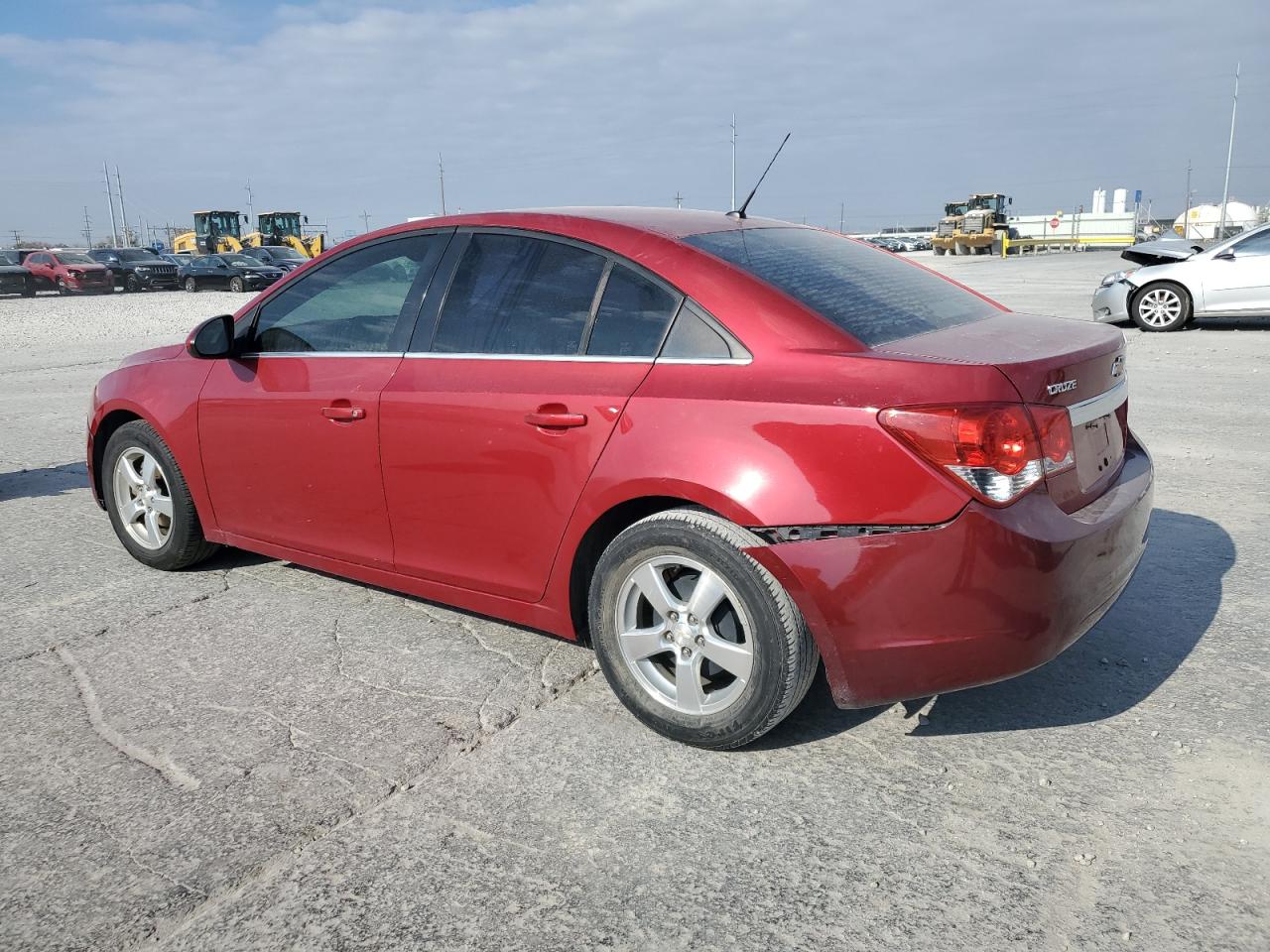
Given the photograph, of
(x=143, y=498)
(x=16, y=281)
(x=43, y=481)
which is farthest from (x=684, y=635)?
(x=16, y=281)

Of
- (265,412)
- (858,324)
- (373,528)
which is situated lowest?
(373,528)

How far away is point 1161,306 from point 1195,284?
495 mm

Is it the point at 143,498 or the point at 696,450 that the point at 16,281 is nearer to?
the point at 143,498

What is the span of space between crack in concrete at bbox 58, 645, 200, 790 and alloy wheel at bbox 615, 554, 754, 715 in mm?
1311

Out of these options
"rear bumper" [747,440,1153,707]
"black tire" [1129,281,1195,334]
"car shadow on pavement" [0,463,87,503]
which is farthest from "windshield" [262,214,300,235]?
"rear bumper" [747,440,1153,707]

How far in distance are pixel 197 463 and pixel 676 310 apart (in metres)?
2.43

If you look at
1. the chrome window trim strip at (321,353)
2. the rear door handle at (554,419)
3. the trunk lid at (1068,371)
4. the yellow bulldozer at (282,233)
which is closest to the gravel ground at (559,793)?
the trunk lid at (1068,371)

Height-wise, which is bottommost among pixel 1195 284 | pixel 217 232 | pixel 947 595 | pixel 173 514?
pixel 173 514

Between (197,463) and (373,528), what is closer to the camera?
(373,528)

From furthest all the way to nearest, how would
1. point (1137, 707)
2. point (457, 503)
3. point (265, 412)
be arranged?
point (265, 412) < point (457, 503) < point (1137, 707)

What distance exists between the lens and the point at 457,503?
3553 mm

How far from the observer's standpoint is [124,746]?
317 centimetres

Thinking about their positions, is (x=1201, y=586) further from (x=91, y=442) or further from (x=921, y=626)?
(x=91, y=442)

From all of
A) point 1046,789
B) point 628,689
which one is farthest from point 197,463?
point 1046,789
